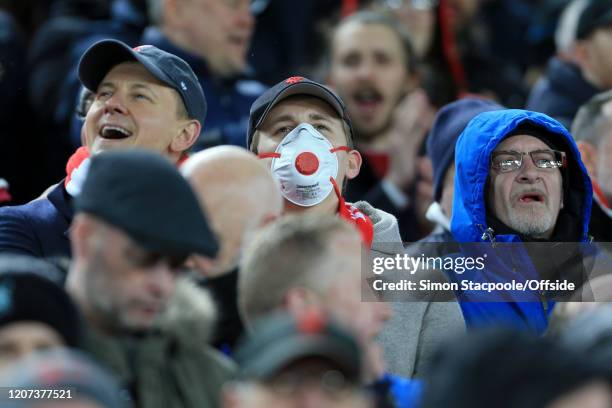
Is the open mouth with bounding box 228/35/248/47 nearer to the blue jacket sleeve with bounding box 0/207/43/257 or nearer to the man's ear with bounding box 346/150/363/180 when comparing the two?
the man's ear with bounding box 346/150/363/180

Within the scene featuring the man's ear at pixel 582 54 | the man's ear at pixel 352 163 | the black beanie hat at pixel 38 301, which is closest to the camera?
the black beanie hat at pixel 38 301

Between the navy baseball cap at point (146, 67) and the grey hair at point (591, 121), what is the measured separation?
2.52 meters

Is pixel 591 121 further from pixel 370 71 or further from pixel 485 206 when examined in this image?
pixel 370 71

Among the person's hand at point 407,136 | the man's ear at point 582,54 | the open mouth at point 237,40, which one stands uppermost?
the man's ear at point 582,54

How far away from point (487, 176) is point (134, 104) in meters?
1.66

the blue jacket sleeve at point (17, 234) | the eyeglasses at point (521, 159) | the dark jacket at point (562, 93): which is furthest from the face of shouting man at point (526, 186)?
the blue jacket sleeve at point (17, 234)

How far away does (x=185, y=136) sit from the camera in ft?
19.6

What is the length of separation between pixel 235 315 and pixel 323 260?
0.58 m

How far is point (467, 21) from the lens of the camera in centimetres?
996

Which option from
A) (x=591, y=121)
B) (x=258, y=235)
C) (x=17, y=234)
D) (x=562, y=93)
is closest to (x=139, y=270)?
(x=258, y=235)

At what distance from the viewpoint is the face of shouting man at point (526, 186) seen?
630 cm

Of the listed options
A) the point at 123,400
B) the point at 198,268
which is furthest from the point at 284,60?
the point at 123,400

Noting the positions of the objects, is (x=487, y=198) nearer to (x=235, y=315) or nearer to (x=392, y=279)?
(x=392, y=279)

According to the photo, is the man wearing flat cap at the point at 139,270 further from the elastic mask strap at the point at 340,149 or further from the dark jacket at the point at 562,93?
the dark jacket at the point at 562,93
